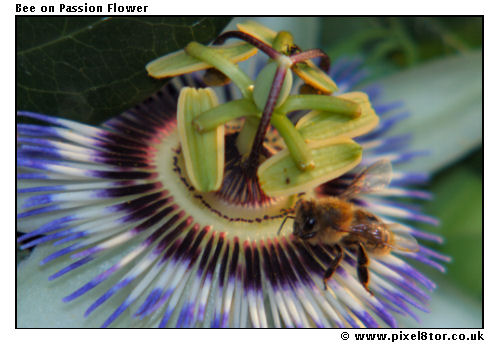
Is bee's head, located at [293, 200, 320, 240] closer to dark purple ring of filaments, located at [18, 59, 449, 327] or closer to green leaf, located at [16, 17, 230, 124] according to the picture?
dark purple ring of filaments, located at [18, 59, 449, 327]

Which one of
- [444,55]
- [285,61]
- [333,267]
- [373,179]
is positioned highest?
[444,55]

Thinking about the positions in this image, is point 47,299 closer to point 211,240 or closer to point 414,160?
point 211,240

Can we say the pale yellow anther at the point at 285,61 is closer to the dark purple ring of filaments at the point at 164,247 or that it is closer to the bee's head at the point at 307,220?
the bee's head at the point at 307,220

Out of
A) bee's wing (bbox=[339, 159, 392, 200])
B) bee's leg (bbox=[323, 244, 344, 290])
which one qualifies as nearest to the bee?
bee's leg (bbox=[323, 244, 344, 290])

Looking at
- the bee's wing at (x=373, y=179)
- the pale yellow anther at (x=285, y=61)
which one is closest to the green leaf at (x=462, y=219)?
the bee's wing at (x=373, y=179)

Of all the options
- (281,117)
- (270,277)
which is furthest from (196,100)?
(270,277)

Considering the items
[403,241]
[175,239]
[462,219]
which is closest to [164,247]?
[175,239]

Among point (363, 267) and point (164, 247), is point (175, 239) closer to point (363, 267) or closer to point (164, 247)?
point (164, 247)

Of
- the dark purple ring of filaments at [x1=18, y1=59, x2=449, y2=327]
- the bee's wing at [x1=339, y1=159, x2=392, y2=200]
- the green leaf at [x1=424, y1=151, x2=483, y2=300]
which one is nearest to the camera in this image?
the dark purple ring of filaments at [x1=18, y1=59, x2=449, y2=327]
